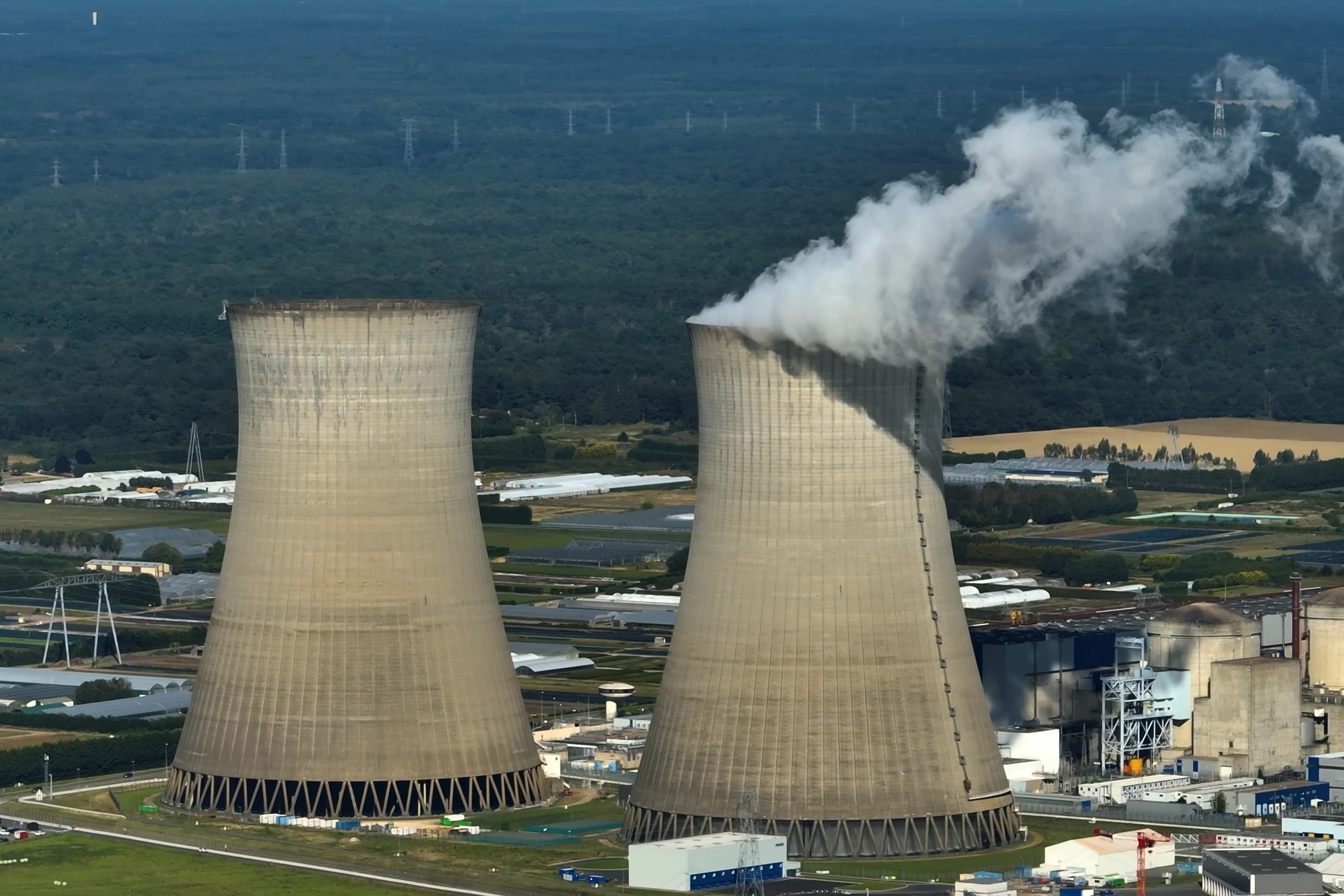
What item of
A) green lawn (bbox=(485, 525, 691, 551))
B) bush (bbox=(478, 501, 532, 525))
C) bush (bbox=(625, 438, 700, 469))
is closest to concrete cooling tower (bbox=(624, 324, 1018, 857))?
green lawn (bbox=(485, 525, 691, 551))

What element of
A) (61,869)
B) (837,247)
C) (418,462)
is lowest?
(61,869)

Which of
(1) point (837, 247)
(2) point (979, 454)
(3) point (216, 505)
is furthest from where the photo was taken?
(2) point (979, 454)

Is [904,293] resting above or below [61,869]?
above

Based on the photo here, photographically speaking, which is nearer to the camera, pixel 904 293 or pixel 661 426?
pixel 904 293

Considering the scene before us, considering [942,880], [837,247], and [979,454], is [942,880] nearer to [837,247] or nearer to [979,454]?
[837,247]

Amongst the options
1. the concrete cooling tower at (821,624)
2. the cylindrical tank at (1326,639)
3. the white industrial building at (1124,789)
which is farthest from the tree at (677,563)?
the concrete cooling tower at (821,624)

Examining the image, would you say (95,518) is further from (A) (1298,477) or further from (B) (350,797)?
(B) (350,797)

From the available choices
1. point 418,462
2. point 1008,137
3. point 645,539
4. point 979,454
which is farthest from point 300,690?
point 979,454
